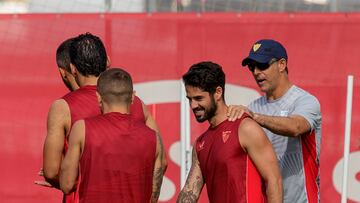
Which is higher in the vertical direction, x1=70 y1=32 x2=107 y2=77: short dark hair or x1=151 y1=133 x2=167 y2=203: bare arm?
x1=70 y1=32 x2=107 y2=77: short dark hair

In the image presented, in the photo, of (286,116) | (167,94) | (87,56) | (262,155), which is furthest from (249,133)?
(167,94)

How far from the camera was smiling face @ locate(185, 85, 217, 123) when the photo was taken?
4809 millimetres

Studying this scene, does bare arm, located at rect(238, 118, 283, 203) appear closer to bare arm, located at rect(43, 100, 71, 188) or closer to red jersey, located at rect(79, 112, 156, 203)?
red jersey, located at rect(79, 112, 156, 203)

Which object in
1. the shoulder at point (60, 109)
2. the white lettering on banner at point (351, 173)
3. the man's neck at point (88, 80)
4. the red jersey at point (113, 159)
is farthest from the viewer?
the white lettering on banner at point (351, 173)

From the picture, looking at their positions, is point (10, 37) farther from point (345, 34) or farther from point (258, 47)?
point (258, 47)

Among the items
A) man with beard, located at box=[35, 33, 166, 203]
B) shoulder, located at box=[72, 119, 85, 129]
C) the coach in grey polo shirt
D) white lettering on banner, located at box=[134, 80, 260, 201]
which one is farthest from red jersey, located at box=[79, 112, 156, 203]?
white lettering on banner, located at box=[134, 80, 260, 201]

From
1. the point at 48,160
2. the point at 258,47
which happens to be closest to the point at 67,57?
the point at 48,160

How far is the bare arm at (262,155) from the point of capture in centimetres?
473

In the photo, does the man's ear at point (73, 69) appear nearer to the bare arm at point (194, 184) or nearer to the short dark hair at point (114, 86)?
the short dark hair at point (114, 86)

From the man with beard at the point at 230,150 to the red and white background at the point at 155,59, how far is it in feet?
12.7

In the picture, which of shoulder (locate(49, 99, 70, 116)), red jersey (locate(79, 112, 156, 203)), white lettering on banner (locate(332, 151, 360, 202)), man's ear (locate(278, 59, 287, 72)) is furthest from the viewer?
white lettering on banner (locate(332, 151, 360, 202))

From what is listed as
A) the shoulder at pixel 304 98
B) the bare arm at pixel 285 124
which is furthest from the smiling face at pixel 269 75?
the bare arm at pixel 285 124

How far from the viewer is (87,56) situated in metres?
4.99

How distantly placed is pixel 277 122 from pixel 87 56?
1.02m
